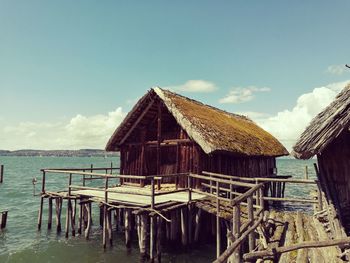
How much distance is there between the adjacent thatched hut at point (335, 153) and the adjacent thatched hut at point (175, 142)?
5.99 meters

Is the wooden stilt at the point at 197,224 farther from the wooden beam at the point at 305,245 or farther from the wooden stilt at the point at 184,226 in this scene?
the wooden beam at the point at 305,245

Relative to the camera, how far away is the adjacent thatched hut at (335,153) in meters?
7.48

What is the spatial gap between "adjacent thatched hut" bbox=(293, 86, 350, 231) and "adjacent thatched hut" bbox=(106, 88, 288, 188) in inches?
236

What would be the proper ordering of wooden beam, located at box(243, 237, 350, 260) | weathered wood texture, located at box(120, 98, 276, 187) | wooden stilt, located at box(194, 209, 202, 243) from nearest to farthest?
wooden beam, located at box(243, 237, 350, 260) < wooden stilt, located at box(194, 209, 202, 243) < weathered wood texture, located at box(120, 98, 276, 187)

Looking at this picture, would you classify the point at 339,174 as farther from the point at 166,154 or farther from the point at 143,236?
the point at 166,154

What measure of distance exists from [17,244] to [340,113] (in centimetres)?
1714

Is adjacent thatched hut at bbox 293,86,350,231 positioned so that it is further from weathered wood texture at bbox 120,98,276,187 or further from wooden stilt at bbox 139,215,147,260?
weathered wood texture at bbox 120,98,276,187

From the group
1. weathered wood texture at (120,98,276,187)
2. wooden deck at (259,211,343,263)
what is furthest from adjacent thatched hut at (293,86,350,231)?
weathered wood texture at (120,98,276,187)

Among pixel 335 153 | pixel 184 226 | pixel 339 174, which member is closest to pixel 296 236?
pixel 339 174

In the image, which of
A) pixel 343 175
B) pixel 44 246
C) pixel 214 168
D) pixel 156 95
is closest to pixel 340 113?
pixel 343 175

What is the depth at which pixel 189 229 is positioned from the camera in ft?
→ 45.3

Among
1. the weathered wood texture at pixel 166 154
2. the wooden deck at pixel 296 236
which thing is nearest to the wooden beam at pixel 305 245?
the wooden deck at pixel 296 236

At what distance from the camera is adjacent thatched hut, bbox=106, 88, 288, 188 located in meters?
16.0

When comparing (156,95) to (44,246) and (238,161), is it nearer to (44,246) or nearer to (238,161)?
(238,161)
